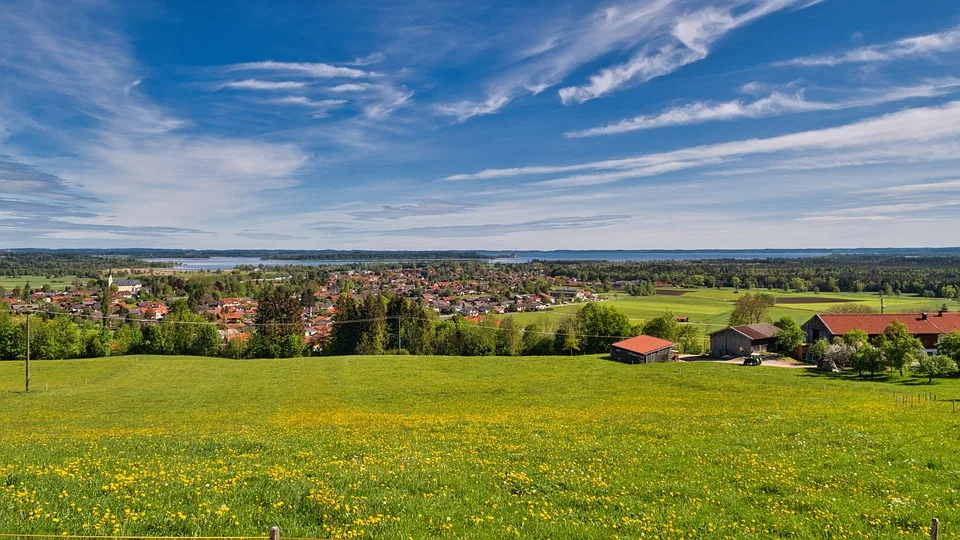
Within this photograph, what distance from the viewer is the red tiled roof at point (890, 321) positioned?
75.9 meters

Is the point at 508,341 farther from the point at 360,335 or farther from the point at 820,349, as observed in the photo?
the point at 820,349

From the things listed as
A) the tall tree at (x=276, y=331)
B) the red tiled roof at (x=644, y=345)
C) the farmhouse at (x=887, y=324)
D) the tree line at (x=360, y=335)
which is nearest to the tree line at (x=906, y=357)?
the farmhouse at (x=887, y=324)

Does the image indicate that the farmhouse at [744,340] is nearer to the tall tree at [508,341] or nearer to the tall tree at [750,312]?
the tall tree at [750,312]

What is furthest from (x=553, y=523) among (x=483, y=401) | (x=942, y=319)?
(x=942, y=319)

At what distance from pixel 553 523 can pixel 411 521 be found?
2931 mm

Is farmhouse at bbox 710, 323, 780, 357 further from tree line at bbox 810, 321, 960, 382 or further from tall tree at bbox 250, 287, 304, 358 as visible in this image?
tall tree at bbox 250, 287, 304, 358

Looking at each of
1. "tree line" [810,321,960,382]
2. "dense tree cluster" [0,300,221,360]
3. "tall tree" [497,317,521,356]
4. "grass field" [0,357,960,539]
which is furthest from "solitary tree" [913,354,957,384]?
"dense tree cluster" [0,300,221,360]

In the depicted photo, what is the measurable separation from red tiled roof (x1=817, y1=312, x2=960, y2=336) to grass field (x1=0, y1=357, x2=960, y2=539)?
162 feet

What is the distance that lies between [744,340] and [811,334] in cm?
1175

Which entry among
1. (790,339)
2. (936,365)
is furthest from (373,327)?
(936,365)

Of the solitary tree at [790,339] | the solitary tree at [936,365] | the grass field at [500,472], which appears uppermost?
the grass field at [500,472]

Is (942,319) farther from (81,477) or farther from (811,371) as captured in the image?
(81,477)

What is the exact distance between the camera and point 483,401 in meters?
41.5

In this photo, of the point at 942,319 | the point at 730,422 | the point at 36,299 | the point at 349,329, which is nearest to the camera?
the point at 730,422
